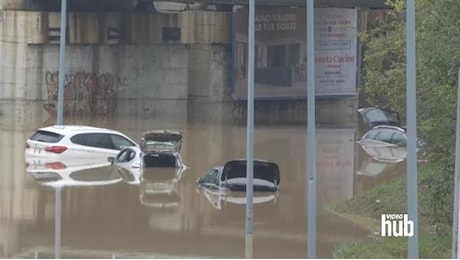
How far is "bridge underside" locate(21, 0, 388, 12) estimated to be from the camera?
51344 mm

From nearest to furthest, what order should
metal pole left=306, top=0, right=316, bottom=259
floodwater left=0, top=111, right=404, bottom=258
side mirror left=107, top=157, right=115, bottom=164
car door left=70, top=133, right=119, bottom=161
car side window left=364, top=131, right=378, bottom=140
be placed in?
metal pole left=306, top=0, right=316, bottom=259 → floodwater left=0, top=111, right=404, bottom=258 → side mirror left=107, top=157, right=115, bottom=164 → car door left=70, top=133, right=119, bottom=161 → car side window left=364, top=131, right=378, bottom=140

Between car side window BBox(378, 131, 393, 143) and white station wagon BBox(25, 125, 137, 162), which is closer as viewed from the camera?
white station wagon BBox(25, 125, 137, 162)

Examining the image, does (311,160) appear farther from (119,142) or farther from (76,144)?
(119,142)

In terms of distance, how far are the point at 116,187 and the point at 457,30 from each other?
1305 cm

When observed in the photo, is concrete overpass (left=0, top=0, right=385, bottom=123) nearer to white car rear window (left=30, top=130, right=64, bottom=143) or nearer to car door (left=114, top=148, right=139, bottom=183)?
white car rear window (left=30, top=130, right=64, bottom=143)

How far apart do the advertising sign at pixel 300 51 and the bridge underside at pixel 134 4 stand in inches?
134

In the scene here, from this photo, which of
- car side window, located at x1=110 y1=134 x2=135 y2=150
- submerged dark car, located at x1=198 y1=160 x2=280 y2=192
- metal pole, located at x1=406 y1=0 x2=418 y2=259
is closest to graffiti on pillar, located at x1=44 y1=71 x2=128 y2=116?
car side window, located at x1=110 y1=134 x2=135 y2=150

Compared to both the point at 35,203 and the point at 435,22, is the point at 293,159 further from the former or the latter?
the point at 435,22

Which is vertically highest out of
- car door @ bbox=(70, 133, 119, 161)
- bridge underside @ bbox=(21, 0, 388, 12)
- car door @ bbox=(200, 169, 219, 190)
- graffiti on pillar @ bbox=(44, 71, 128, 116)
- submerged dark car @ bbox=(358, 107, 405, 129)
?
bridge underside @ bbox=(21, 0, 388, 12)

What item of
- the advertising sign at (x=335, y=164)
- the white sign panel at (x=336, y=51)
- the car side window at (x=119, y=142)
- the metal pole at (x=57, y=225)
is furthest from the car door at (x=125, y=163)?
the white sign panel at (x=336, y=51)

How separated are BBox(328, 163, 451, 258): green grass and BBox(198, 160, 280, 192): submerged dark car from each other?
9.21 feet

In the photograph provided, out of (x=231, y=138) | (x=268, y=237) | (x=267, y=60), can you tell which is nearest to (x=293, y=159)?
(x=231, y=138)

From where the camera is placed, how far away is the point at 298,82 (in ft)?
191

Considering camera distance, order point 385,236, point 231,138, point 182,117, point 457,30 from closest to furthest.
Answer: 1. point 457,30
2. point 385,236
3. point 231,138
4. point 182,117
